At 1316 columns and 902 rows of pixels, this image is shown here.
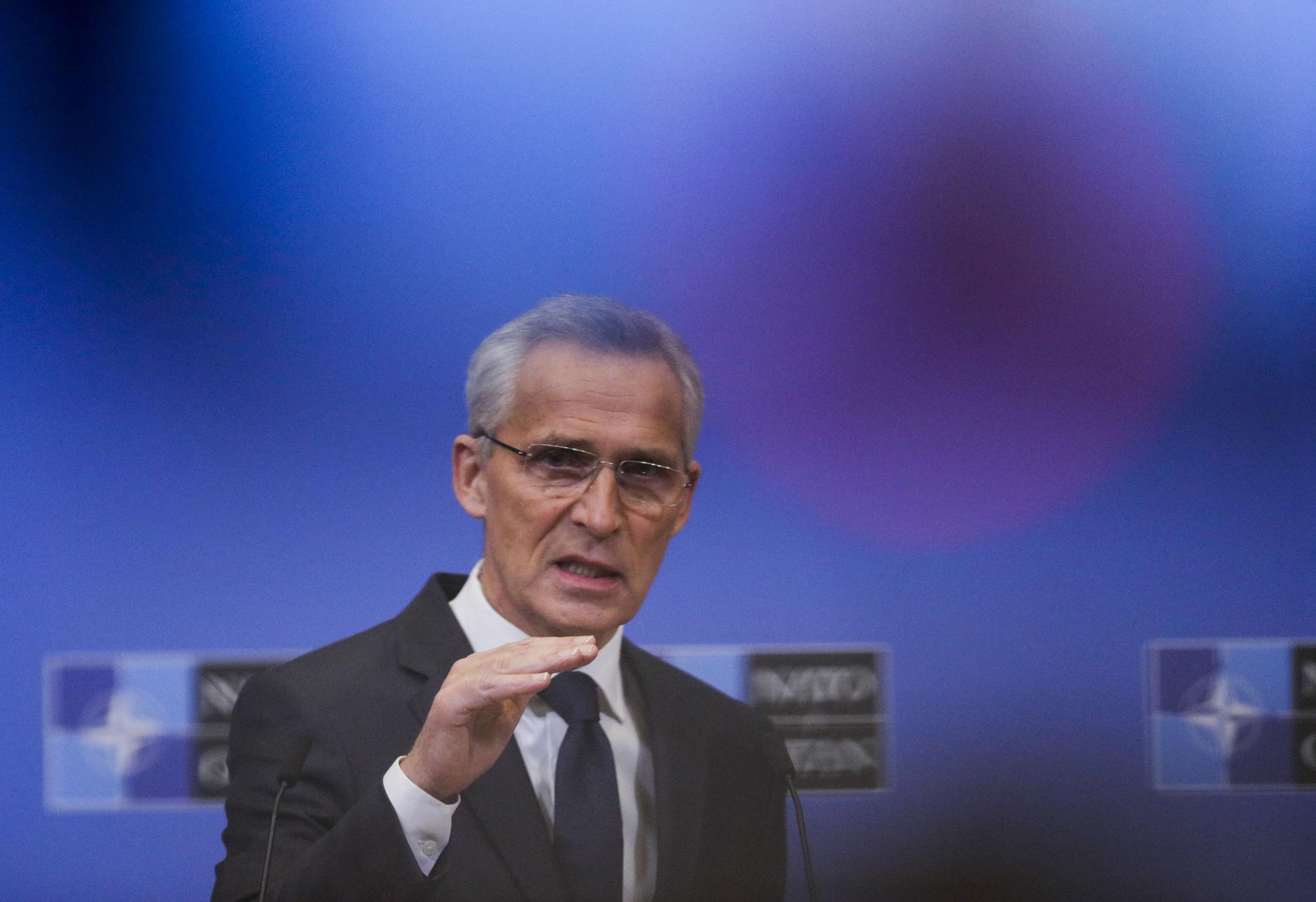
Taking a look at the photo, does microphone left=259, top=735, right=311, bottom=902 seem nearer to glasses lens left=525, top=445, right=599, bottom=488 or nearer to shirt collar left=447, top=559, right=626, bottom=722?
shirt collar left=447, top=559, right=626, bottom=722

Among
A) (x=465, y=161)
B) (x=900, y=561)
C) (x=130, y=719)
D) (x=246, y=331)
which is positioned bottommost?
(x=130, y=719)

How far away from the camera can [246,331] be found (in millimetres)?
2514

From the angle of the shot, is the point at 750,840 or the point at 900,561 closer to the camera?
the point at 750,840

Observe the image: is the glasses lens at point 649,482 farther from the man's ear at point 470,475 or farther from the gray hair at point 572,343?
the man's ear at point 470,475

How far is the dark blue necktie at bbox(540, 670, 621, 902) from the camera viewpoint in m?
2.09

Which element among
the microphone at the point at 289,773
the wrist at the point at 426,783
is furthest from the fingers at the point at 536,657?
the microphone at the point at 289,773

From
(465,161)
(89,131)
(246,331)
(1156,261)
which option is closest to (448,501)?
(246,331)

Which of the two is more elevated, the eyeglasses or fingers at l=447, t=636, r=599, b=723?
the eyeglasses

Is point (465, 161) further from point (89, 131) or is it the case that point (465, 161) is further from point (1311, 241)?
point (1311, 241)

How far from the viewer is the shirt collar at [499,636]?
2178 mm

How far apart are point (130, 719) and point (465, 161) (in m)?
1.37

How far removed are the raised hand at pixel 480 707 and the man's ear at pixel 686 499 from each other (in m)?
0.56

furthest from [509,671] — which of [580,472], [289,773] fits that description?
[580,472]

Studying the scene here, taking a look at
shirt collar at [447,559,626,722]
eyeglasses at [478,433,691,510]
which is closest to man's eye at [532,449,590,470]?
eyeglasses at [478,433,691,510]
